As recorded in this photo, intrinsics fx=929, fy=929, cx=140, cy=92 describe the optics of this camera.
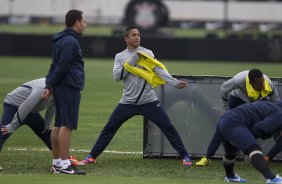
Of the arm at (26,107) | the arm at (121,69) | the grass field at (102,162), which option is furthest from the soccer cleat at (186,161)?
the arm at (26,107)

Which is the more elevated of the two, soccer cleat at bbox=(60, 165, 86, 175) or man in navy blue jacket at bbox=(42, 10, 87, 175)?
man in navy blue jacket at bbox=(42, 10, 87, 175)

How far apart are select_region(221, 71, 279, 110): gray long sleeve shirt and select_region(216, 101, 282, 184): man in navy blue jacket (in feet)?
4.71

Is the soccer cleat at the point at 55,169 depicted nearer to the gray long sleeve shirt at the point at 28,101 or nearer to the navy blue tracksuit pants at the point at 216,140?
the gray long sleeve shirt at the point at 28,101

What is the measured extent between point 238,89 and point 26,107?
299 centimetres

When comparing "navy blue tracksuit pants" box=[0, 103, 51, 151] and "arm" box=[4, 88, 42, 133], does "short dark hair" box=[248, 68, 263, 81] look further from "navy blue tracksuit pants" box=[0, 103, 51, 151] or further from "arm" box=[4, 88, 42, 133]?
"navy blue tracksuit pants" box=[0, 103, 51, 151]

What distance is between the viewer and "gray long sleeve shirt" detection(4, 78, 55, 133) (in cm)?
1222

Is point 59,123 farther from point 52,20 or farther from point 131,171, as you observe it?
point 52,20

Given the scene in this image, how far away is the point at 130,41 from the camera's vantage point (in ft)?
42.9

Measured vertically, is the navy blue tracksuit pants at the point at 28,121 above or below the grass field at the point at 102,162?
above

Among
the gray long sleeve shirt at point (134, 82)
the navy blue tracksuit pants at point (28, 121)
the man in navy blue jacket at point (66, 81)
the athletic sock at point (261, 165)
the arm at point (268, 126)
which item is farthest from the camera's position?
the gray long sleeve shirt at point (134, 82)

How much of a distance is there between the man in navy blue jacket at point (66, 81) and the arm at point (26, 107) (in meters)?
0.41

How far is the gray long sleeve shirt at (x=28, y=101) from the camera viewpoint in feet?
40.1

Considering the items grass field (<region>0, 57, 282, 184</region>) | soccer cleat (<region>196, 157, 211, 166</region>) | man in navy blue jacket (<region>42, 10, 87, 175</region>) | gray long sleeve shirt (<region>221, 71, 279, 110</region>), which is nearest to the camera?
grass field (<region>0, 57, 282, 184</region>)

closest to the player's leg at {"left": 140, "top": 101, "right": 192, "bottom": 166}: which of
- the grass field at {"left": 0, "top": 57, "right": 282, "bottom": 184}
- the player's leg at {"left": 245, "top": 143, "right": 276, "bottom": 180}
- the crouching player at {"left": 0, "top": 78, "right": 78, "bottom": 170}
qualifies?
the grass field at {"left": 0, "top": 57, "right": 282, "bottom": 184}
